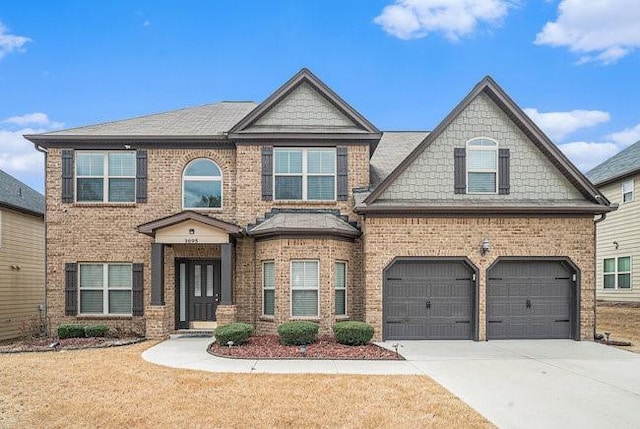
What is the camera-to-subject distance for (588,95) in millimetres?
28094

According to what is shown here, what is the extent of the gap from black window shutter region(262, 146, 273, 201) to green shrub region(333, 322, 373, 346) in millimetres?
4696

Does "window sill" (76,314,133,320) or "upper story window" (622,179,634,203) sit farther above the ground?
"upper story window" (622,179,634,203)

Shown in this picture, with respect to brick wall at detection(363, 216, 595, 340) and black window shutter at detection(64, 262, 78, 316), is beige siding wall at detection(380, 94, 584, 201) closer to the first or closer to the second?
brick wall at detection(363, 216, 595, 340)

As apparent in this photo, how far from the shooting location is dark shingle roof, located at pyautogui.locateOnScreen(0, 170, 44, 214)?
18.6 meters

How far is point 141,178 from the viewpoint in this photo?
1591cm

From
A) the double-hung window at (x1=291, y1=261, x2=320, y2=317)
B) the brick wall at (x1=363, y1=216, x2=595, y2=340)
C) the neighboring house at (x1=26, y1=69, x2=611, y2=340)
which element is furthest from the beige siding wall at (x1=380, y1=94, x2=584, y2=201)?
the double-hung window at (x1=291, y1=261, x2=320, y2=317)

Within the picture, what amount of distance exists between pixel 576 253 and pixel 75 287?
14.9m

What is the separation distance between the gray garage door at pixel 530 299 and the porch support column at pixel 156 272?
9.49 meters

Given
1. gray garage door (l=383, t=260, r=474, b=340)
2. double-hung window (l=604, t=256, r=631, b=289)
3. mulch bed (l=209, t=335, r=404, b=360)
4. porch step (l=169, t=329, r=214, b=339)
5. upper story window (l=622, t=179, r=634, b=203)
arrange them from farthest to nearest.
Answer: double-hung window (l=604, t=256, r=631, b=289) < upper story window (l=622, t=179, r=634, b=203) < porch step (l=169, t=329, r=214, b=339) < gray garage door (l=383, t=260, r=474, b=340) < mulch bed (l=209, t=335, r=404, b=360)

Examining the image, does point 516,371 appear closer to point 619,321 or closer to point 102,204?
point 619,321

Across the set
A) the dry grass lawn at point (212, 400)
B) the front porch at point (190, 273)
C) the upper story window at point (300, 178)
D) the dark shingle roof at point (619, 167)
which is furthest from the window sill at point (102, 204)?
the dark shingle roof at point (619, 167)

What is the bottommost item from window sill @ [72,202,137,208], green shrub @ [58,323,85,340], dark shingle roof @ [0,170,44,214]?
green shrub @ [58,323,85,340]

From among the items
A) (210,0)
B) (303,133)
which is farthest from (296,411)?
(210,0)

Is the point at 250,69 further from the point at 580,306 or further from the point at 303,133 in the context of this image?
the point at 580,306
